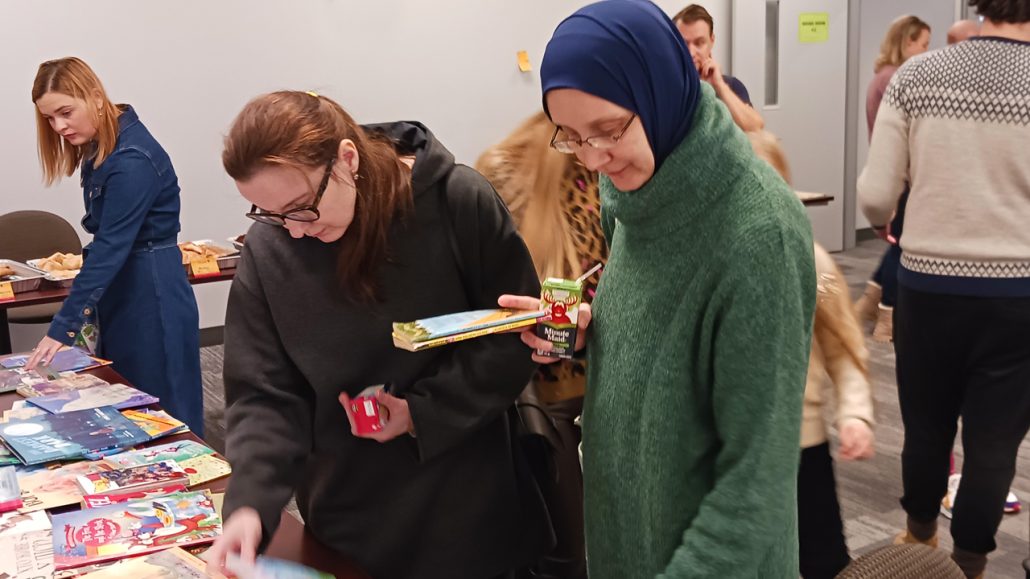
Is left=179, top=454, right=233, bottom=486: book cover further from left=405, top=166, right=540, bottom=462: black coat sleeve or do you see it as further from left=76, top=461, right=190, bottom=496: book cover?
left=405, top=166, right=540, bottom=462: black coat sleeve

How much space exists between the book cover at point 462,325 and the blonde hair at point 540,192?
0.60 m

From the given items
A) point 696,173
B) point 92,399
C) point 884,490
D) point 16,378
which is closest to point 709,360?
point 696,173

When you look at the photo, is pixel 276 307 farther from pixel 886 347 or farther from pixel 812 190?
pixel 812 190

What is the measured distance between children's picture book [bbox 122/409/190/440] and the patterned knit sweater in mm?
1746

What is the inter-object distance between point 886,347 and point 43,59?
4.65 metres

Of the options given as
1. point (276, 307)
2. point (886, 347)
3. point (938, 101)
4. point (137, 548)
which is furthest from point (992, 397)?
point (886, 347)

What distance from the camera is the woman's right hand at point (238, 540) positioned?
4.35 feet

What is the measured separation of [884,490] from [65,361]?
2.75m

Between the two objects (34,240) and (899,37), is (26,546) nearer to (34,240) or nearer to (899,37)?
(34,240)

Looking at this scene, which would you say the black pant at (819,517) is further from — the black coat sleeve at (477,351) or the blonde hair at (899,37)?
the blonde hair at (899,37)

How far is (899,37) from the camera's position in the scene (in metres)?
5.75

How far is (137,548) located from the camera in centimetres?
160

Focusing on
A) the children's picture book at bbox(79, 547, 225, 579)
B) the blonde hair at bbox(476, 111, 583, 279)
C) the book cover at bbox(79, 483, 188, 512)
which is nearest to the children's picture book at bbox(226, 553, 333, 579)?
the children's picture book at bbox(79, 547, 225, 579)

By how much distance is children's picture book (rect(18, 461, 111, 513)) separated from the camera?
1.79 meters
